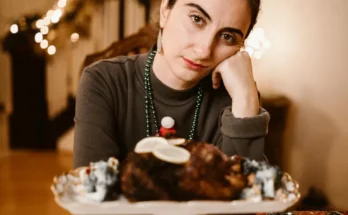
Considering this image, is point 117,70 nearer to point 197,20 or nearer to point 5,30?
point 197,20

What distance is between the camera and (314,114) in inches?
84.7

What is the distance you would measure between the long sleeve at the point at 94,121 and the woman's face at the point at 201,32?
0.19m

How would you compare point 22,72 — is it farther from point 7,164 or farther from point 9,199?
point 9,199

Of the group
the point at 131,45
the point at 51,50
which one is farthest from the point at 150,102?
the point at 51,50

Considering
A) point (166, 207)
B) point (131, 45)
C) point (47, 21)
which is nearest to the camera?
point (166, 207)

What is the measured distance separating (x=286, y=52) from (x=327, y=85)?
326mm

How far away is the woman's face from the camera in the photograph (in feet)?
2.79

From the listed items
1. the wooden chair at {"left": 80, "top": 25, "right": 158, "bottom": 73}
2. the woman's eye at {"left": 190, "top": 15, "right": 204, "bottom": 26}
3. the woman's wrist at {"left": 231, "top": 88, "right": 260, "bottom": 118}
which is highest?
the woman's eye at {"left": 190, "top": 15, "right": 204, "bottom": 26}

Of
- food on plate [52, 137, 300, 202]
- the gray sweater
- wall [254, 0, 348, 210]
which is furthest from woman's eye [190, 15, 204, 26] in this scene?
wall [254, 0, 348, 210]

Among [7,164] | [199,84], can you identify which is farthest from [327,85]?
[7,164]

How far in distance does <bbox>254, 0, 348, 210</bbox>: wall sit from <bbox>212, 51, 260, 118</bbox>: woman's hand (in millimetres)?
1193

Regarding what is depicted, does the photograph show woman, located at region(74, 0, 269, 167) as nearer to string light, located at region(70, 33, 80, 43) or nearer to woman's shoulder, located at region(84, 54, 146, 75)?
woman's shoulder, located at region(84, 54, 146, 75)

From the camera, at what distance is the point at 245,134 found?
0.88m

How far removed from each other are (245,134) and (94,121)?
1.09 feet
